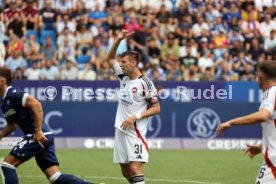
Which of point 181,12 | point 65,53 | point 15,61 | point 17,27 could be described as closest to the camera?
point 15,61

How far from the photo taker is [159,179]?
49.9 ft

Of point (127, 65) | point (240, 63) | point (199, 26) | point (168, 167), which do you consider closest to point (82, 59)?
point (199, 26)

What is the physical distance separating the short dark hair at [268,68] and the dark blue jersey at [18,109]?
11.5 feet

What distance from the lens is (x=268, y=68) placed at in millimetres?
8961

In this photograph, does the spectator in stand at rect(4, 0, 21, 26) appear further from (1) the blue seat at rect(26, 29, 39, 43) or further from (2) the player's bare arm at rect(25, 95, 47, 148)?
(2) the player's bare arm at rect(25, 95, 47, 148)

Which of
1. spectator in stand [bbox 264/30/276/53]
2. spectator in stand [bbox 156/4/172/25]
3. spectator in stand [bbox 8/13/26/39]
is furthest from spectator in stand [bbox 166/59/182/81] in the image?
spectator in stand [bbox 8/13/26/39]

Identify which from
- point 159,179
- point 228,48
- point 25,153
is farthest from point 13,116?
point 228,48

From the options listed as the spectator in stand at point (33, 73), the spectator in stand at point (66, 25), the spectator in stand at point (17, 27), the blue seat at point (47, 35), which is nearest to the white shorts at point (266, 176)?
the spectator in stand at point (33, 73)

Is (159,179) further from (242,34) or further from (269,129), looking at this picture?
(242,34)

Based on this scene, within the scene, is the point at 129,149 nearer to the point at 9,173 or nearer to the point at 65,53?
the point at 9,173

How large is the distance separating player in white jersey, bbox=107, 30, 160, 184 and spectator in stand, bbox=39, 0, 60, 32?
14.3 m

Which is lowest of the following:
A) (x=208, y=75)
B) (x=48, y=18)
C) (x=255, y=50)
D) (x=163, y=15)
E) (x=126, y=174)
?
(x=126, y=174)

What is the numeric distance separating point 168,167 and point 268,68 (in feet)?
28.5

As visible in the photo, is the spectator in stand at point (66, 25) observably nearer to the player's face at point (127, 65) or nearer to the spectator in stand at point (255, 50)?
the spectator in stand at point (255, 50)
